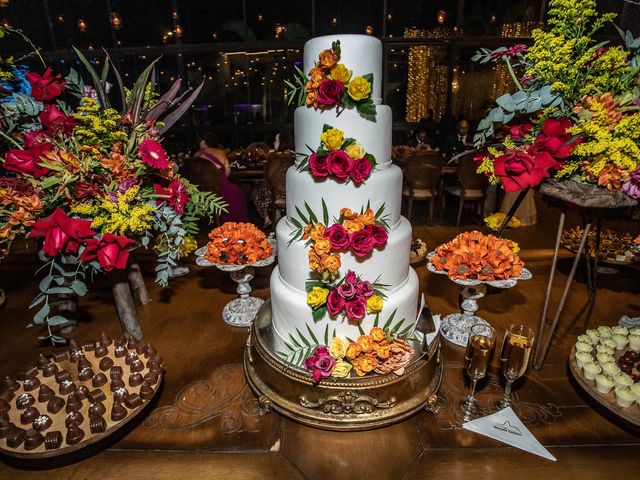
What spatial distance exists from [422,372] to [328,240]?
77 centimetres

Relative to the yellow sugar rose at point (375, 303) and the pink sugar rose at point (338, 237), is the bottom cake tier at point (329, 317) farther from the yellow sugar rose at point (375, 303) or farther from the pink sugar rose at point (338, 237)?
the pink sugar rose at point (338, 237)

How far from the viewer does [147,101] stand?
2068 millimetres

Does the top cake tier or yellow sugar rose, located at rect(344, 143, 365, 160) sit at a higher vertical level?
the top cake tier

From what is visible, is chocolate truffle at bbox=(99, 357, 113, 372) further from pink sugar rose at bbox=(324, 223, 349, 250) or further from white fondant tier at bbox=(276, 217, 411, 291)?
pink sugar rose at bbox=(324, 223, 349, 250)

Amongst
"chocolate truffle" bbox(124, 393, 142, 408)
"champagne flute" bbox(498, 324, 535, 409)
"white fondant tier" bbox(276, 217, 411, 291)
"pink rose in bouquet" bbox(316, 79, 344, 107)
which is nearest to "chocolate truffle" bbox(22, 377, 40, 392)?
"chocolate truffle" bbox(124, 393, 142, 408)

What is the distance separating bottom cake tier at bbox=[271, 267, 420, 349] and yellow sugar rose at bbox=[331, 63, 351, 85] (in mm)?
964

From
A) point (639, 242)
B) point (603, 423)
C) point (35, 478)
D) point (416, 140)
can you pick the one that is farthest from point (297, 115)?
point (416, 140)

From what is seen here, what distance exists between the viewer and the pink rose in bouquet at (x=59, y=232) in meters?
1.57

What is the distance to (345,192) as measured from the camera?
1652mm

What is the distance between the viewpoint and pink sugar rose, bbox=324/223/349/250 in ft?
5.13

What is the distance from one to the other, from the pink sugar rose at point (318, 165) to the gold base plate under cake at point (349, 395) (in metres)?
0.88

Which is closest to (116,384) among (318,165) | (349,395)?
(349,395)

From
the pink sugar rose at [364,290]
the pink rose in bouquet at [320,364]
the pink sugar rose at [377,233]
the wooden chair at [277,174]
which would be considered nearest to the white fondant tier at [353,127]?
the pink sugar rose at [377,233]

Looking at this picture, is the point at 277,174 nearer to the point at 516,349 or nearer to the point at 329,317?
the point at 329,317
